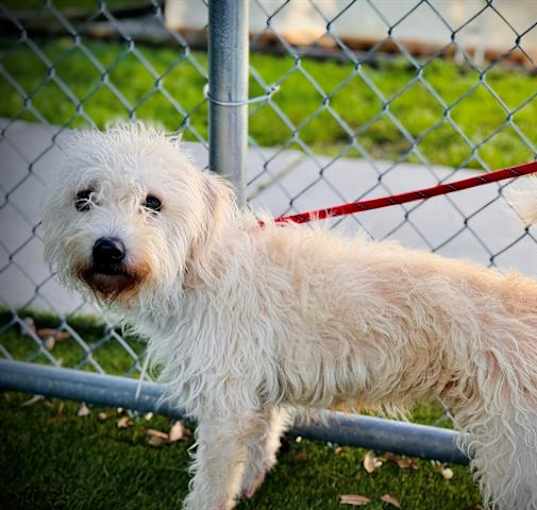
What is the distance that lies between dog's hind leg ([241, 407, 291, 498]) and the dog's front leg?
0.26m

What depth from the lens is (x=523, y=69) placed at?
6.84m

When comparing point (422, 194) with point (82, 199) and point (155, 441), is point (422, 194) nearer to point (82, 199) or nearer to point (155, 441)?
point (82, 199)

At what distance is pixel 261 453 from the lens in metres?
2.85

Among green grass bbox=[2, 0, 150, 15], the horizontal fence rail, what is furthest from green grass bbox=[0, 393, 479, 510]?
green grass bbox=[2, 0, 150, 15]

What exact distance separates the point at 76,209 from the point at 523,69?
210 inches

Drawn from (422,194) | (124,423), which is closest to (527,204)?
(422,194)

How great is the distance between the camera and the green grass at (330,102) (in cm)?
544

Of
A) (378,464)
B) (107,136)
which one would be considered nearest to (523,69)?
(378,464)

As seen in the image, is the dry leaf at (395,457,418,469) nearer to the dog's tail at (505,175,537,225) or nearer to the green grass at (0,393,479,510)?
the green grass at (0,393,479,510)

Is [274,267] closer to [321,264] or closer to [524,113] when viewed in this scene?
[321,264]

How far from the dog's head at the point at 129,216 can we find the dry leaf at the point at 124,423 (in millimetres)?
923

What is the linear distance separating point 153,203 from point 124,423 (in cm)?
116

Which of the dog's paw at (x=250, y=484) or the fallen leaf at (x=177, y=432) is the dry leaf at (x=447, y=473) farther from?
the fallen leaf at (x=177, y=432)

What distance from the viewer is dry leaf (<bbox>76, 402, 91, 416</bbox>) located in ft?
10.5
